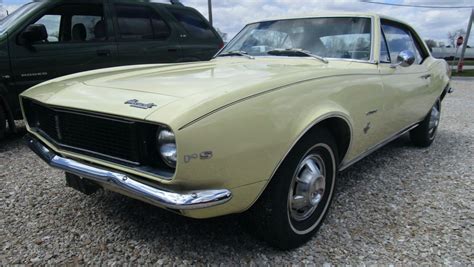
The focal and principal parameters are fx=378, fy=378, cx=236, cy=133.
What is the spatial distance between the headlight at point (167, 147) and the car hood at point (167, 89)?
0.40ft

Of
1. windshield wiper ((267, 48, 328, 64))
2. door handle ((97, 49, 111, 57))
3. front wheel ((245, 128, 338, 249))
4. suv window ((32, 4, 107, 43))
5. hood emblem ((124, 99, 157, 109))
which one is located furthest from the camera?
door handle ((97, 49, 111, 57))

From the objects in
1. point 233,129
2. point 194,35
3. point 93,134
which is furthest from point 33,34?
point 233,129

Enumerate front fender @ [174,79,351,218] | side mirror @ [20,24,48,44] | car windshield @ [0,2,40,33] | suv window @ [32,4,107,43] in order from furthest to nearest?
suv window @ [32,4,107,43], car windshield @ [0,2,40,33], side mirror @ [20,24,48,44], front fender @ [174,79,351,218]

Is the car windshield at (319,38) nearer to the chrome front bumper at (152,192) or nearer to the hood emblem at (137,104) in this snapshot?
the hood emblem at (137,104)

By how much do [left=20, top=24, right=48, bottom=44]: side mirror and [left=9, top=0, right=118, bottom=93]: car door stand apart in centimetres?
5

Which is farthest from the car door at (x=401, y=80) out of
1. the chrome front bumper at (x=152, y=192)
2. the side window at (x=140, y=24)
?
the side window at (x=140, y=24)

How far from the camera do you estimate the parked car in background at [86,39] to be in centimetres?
443

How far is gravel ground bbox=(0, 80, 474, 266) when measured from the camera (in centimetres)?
226

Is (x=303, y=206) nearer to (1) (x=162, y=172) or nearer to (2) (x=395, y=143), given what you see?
(1) (x=162, y=172)

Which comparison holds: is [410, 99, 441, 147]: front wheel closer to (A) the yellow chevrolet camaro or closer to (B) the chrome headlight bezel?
(A) the yellow chevrolet camaro

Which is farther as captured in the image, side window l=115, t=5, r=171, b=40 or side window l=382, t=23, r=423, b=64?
side window l=115, t=5, r=171, b=40

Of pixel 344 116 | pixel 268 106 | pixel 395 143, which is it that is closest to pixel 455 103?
pixel 395 143

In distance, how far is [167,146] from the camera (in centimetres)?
182

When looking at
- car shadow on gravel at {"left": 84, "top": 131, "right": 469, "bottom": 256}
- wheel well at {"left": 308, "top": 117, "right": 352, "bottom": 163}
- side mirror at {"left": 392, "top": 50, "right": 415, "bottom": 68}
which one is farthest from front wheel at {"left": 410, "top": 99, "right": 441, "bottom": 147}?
wheel well at {"left": 308, "top": 117, "right": 352, "bottom": 163}
